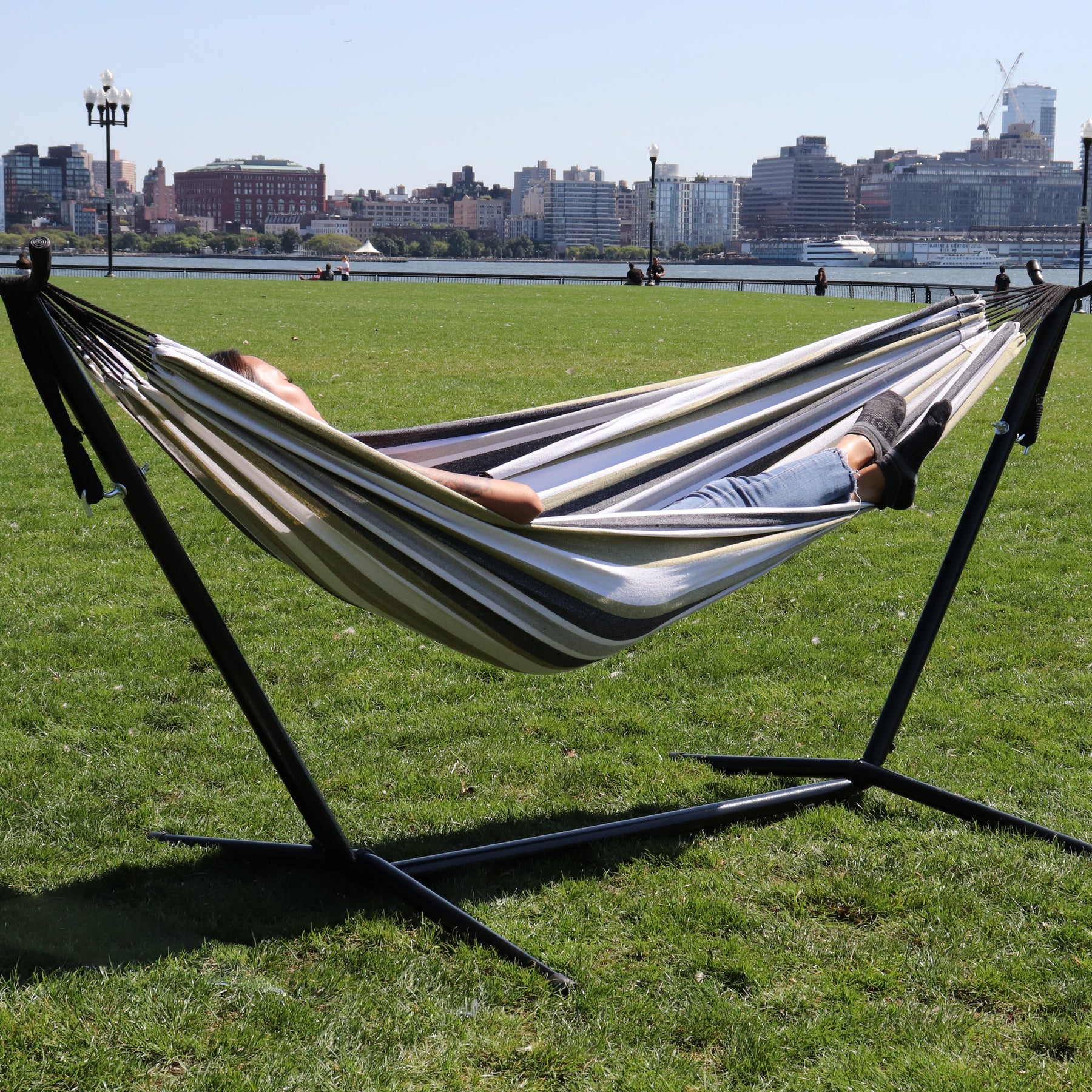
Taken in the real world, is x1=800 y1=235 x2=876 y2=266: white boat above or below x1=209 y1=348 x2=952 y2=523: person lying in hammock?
above

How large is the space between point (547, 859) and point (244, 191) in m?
163

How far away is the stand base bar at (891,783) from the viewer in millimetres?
3016

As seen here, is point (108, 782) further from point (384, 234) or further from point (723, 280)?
point (384, 234)

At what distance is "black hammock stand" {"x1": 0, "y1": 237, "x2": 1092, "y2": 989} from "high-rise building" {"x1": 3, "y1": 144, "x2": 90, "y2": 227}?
350 feet

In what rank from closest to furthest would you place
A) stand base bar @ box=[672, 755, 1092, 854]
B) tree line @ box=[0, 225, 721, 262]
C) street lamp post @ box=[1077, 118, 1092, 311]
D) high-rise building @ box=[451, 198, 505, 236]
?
stand base bar @ box=[672, 755, 1092, 854] < street lamp post @ box=[1077, 118, 1092, 311] < tree line @ box=[0, 225, 721, 262] < high-rise building @ box=[451, 198, 505, 236]

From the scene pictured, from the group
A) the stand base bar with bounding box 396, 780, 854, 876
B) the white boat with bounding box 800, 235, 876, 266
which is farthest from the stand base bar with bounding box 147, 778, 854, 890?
the white boat with bounding box 800, 235, 876, 266

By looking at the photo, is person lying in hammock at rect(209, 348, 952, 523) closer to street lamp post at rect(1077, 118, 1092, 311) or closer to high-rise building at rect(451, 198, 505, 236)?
street lamp post at rect(1077, 118, 1092, 311)

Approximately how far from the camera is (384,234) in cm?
13562

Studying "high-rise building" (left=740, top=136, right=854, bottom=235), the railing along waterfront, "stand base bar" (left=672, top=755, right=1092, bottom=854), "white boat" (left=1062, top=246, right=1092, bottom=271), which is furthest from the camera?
"high-rise building" (left=740, top=136, right=854, bottom=235)

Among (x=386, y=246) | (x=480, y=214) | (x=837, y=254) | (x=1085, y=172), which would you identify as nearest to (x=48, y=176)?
(x=386, y=246)

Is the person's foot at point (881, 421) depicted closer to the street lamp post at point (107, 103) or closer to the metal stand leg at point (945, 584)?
the metal stand leg at point (945, 584)

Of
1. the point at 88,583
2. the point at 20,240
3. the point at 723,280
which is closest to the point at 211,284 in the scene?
the point at 723,280

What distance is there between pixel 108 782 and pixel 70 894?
60 centimetres

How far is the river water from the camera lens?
7444 centimetres
